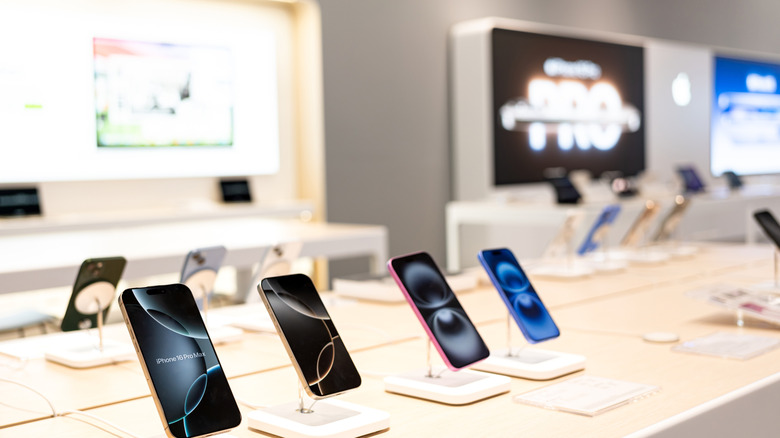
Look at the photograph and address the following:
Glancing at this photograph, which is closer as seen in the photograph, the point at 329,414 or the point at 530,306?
the point at 329,414

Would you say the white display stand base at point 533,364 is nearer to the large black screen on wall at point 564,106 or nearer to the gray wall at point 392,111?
the gray wall at point 392,111

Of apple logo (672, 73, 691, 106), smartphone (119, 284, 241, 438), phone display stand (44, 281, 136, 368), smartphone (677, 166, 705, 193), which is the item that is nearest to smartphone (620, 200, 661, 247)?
phone display stand (44, 281, 136, 368)

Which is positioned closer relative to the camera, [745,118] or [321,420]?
[321,420]

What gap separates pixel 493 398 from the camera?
1.41 m

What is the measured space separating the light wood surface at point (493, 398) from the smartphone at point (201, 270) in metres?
0.13

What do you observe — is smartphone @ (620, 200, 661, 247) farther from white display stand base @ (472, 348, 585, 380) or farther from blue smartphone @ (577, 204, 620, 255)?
white display stand base @ (472, 348, 585, 380)

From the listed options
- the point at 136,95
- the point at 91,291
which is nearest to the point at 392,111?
the point at 136,95

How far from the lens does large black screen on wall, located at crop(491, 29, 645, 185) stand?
660 centimetres

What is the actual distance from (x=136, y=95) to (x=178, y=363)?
14.6 ft

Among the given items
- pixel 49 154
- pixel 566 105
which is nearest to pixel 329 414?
pixel 49 154

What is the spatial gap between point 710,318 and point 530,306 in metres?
0.68

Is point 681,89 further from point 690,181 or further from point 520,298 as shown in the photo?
point 520,298

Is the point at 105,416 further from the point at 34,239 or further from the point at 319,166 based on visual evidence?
the point at 319,166

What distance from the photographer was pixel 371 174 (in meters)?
6.32
